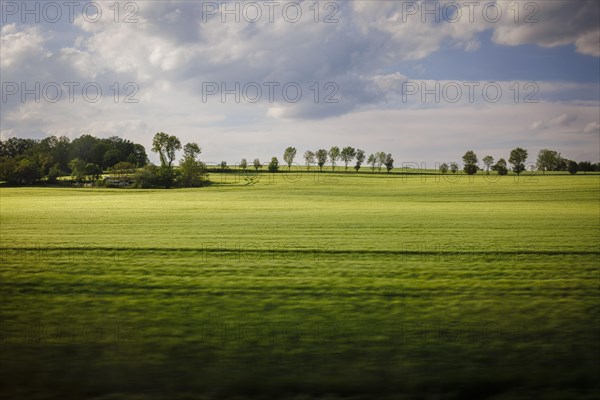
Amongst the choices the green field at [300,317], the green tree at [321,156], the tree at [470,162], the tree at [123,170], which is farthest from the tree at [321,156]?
the green field at [300,317]

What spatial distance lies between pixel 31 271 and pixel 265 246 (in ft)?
27.2

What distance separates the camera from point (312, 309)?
9.48 metres

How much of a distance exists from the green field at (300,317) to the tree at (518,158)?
269ft

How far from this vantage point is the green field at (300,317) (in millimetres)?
6133

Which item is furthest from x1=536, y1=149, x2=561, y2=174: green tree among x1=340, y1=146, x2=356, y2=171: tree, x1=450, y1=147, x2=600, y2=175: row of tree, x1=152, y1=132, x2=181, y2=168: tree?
x1=152, y1=132, x2=181, y2=168: tree

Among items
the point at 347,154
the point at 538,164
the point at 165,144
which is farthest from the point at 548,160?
the point at 165,144

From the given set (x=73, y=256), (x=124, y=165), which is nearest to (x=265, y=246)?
(x=73, y=256)

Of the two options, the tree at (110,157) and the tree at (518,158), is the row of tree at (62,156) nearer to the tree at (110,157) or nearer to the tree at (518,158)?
the tree at (110,157)

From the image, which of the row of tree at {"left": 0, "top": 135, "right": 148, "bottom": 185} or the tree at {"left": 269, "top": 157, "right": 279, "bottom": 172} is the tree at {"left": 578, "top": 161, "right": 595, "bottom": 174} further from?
the row of tree at {"left": 0, "top": 135, "right": 148, "bottom": 185}

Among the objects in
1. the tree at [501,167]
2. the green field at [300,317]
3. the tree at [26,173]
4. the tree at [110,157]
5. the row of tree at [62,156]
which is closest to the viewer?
the green field at [300,317]

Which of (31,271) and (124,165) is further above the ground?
(124,165)

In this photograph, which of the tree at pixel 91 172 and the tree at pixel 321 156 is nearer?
the tree at pixel 91 172

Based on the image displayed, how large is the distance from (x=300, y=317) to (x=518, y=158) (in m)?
98.2

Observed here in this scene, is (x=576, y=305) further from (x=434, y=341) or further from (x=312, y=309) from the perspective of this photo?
(x=312, y=309)
